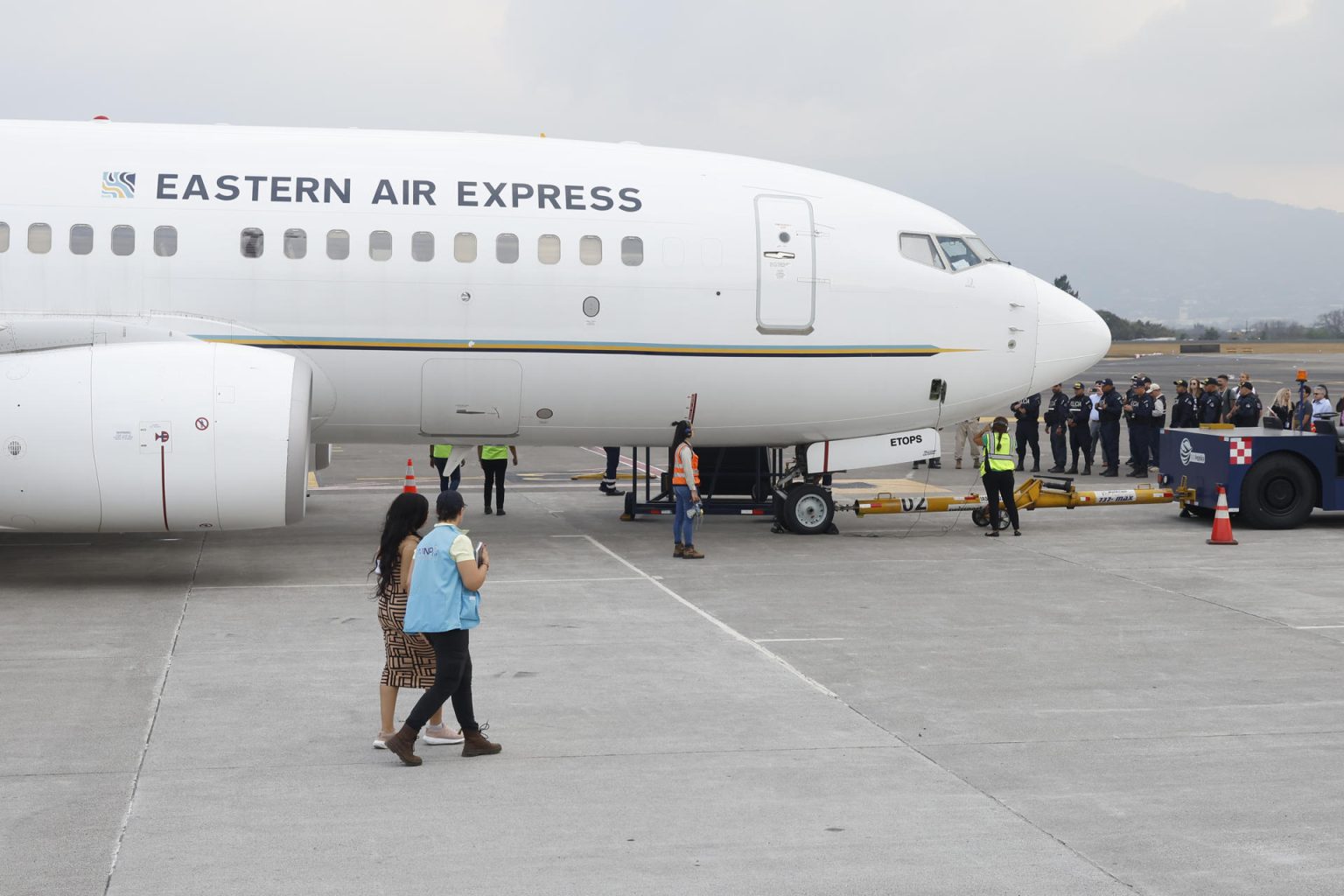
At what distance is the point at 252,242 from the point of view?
49.6ft

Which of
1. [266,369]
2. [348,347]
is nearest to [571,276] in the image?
[348,347]

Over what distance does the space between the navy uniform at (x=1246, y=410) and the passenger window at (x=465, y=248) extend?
13.4 m

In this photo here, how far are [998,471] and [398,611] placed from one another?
10978mm

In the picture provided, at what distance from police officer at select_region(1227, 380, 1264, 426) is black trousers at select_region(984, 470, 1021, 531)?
6910 millimetres

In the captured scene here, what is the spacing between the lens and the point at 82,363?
1369 cm

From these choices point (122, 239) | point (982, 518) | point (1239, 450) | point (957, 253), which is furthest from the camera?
point (982, 518)

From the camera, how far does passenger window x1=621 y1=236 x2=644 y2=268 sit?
15836mm

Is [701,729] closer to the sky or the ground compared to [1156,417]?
closer to the ground

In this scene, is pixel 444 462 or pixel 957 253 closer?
pixel 957 253

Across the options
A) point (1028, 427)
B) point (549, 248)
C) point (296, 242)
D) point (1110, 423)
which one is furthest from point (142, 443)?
point (1110, 423)

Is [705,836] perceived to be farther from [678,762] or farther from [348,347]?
[348,347]

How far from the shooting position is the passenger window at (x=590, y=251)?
15766mm

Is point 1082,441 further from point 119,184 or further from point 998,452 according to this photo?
point 119,184

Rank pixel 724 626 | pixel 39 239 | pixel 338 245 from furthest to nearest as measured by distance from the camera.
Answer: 1. pixel 338 245
2. pixel 39 239
3. pixel 724 626
